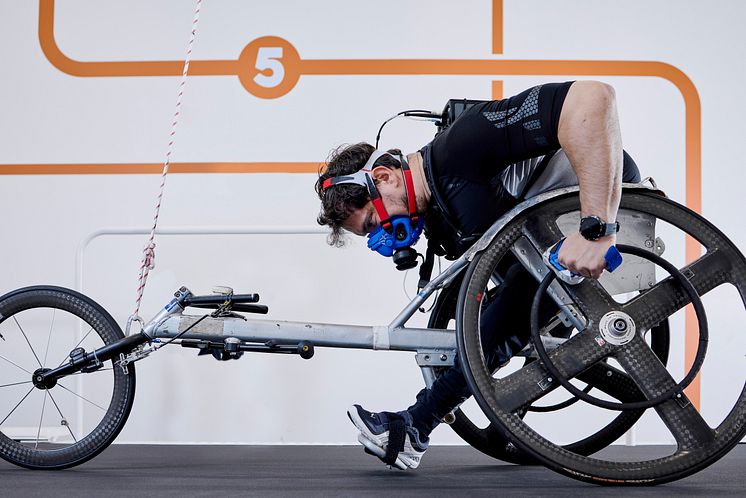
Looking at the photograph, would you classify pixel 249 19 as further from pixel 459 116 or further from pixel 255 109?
pixel 459 116

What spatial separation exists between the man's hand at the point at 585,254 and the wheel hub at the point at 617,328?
0.09 metres

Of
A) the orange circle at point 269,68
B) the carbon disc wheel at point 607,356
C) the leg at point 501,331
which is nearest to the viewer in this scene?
the carbon disc wheel at point 607,356

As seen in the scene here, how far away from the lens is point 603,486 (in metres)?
1.44

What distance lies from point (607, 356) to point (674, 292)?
7.3 inches

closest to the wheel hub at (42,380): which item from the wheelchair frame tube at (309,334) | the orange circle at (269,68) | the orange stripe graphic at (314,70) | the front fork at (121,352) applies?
the front fork at (121,352)

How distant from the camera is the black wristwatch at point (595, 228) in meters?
1.40

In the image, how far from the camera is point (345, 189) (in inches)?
71.7

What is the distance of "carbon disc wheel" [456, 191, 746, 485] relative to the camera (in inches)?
54.8

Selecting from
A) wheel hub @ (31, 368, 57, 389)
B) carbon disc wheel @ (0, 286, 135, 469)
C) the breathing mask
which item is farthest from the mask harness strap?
carbon disc wheel @ (0, 286, 135, 469)

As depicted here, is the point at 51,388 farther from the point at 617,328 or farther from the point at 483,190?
the point at 617,328

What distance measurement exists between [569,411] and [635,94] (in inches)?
46.7

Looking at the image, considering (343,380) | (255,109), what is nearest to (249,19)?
(255,109)

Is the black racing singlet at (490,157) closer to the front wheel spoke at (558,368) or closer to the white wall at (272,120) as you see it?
the front wheel spoke at (558,368)

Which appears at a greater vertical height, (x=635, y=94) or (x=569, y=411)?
(x=635, y=94)
